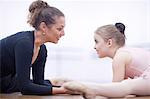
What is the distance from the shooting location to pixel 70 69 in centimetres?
372

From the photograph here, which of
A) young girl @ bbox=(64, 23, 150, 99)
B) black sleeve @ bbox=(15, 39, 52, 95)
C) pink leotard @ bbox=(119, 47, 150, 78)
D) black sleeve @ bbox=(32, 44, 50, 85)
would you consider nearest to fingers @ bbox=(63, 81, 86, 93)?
young girl @ bbox=(64, 23, 150, 99)

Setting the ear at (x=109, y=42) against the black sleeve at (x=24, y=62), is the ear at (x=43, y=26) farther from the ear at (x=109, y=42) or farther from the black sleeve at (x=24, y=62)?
the ear at (x=109, y=42)

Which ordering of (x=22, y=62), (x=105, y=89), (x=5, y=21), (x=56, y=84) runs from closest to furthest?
A: 1. (x=105, y=89)
2. (x=22, y=62)
3. (x=56, y=84)
4. (x=5, y=21)

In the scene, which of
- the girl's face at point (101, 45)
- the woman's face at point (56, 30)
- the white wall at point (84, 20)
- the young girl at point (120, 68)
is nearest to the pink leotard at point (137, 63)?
the young girl at point (120, 68)

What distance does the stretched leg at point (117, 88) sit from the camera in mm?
1389

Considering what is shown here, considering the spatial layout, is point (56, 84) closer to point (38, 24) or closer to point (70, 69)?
point (38, 24)

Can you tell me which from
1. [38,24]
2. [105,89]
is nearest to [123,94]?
[105,89]

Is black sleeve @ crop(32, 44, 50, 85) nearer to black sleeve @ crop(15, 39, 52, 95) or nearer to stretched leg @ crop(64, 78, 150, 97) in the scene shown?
black sleeve @ crop(15, 39, 52, 95)

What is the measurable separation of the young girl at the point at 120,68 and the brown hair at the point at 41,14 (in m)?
0.28

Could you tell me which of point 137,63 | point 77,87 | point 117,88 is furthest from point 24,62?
point 137,63

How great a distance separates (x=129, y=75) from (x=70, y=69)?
1.96 m

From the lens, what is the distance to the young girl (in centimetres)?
144

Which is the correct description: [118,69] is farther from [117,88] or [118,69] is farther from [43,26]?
[43,26]

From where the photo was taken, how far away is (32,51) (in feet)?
5.41
